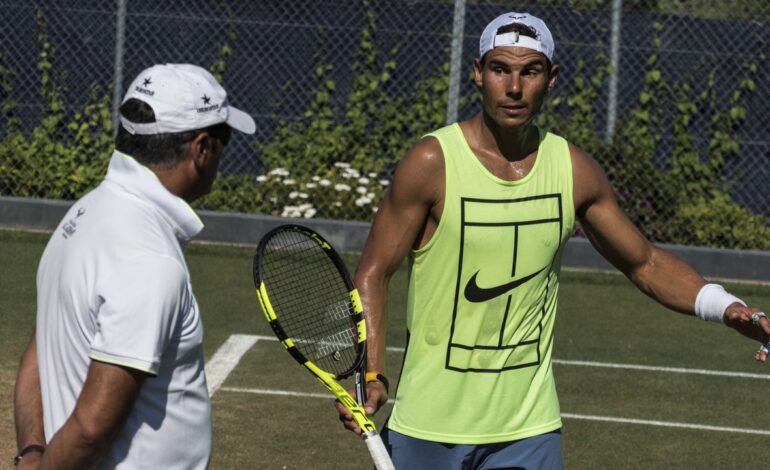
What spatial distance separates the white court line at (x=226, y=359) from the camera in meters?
8.32

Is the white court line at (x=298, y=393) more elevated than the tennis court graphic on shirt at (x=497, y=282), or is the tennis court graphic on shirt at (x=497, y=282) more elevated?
the tennis court graphic on shirt at (x=497, y=282)

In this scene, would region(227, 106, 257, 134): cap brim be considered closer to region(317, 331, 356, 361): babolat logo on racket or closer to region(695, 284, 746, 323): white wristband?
region(317, 331, 356, 361): babolat logo on racket

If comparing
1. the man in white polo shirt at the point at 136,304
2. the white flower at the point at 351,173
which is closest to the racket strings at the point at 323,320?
the man in white polo shirt at the point at 136,304

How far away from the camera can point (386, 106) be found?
43.5 feet

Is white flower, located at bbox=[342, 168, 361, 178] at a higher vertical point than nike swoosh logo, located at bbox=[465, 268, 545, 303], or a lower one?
lower

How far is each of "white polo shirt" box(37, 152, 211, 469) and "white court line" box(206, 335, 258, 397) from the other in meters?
4.74

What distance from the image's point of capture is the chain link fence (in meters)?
13.0

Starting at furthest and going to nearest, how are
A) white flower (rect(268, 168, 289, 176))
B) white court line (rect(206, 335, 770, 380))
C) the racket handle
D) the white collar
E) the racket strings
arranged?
1. white flower (rect(268, 168, 289, 176))
2. white court line (rect(206, 335, 770, 380))
3. the racket strings
4. the racket handle
5. the white collar

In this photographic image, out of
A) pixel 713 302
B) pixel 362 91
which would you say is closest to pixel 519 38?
pixel 713 302

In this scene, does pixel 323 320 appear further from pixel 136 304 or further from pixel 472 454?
pixel 136 304

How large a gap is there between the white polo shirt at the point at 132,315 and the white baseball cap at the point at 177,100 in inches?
4.3

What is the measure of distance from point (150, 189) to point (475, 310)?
1.54 m

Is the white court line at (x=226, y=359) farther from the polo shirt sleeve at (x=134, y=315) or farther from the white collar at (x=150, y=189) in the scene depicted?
the polo shirt sleeve at (x=134, y=315)

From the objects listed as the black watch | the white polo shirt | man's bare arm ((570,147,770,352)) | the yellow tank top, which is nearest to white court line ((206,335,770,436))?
man's bare arm ((570,147,770,352))
